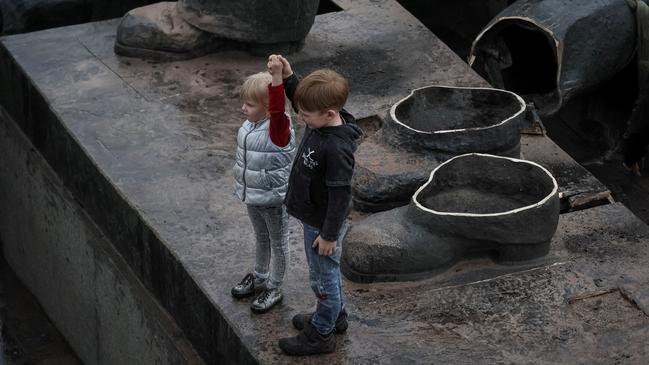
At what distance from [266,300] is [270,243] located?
0.22m

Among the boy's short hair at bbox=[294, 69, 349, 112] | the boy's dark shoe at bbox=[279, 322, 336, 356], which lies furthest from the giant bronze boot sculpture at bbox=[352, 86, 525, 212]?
the boy's short hair at bbox=[294, 69, 349, 112]

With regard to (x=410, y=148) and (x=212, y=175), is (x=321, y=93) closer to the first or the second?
(x=410, y=148)

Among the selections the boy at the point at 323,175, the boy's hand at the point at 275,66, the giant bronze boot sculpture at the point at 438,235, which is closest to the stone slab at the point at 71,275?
the giant bronze boot sculpture at the point at 438,235

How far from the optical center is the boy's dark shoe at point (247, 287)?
531cm

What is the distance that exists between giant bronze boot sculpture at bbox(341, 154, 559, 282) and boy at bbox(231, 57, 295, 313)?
1.24 ft

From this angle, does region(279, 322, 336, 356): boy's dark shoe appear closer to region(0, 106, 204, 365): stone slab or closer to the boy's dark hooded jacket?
the boy's dark hooded jacket

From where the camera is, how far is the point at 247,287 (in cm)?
532

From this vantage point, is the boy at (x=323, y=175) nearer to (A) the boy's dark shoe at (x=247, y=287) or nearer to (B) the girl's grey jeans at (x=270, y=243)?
(B) the girl's grey jeans at (x=270, y=243)

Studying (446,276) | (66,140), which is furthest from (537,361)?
(66,140)

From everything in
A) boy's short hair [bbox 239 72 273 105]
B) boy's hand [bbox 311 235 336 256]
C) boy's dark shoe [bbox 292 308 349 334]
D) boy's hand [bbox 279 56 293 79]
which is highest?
boy's hand [bbox 279 56 293 79]

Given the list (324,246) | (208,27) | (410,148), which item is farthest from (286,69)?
(208,27)

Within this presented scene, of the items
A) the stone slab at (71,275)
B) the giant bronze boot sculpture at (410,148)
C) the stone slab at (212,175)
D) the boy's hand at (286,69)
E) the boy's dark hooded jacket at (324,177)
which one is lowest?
the stone slab at (71,275)

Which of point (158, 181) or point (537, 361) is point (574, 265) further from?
point (158, 181)

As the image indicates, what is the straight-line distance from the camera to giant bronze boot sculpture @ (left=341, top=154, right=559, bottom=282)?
5.39 metres
